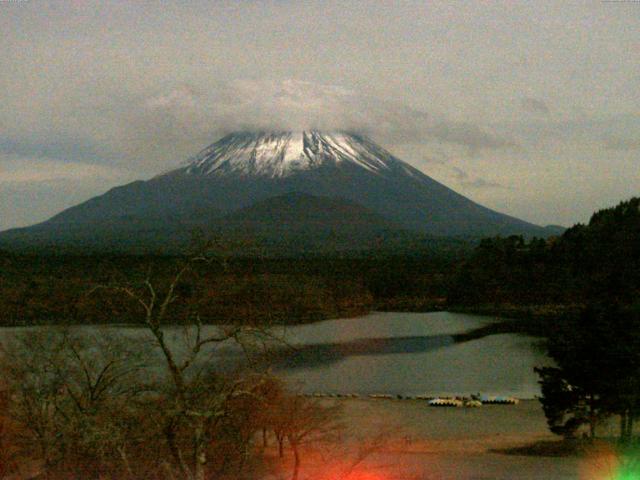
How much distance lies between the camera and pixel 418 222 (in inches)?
5846

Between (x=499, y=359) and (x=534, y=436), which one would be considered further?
(x=499, y=359)

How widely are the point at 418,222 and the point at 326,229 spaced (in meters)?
30.8

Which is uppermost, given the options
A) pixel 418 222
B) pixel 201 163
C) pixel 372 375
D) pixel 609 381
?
pixel 201 163

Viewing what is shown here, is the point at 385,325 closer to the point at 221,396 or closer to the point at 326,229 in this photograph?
the point at 221,396

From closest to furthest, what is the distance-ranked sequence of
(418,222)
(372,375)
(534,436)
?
(534,436) < (372,375) < (418,222)

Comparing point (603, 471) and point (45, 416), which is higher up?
point (45, 416)

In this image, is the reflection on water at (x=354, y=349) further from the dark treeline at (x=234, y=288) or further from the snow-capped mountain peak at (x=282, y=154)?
the snow-capped mountain peak at (x=282, y=154)

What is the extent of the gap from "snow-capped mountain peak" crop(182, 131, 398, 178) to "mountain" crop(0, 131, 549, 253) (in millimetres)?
189

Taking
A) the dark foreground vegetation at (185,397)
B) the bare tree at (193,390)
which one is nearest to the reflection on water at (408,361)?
the dark foreground vegetation at (185,397)

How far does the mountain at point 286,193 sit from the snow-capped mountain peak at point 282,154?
0.19m

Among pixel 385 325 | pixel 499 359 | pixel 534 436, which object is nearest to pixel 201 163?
pixel 385 325

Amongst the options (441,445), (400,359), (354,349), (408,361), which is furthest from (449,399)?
(354,349)

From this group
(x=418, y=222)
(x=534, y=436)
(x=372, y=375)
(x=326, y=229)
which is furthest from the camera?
(x=418, y=222)

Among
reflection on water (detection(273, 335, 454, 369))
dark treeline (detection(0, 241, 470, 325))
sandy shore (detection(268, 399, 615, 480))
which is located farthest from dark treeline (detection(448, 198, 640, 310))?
sandy shore (detection(268, 399, 615, 480))
